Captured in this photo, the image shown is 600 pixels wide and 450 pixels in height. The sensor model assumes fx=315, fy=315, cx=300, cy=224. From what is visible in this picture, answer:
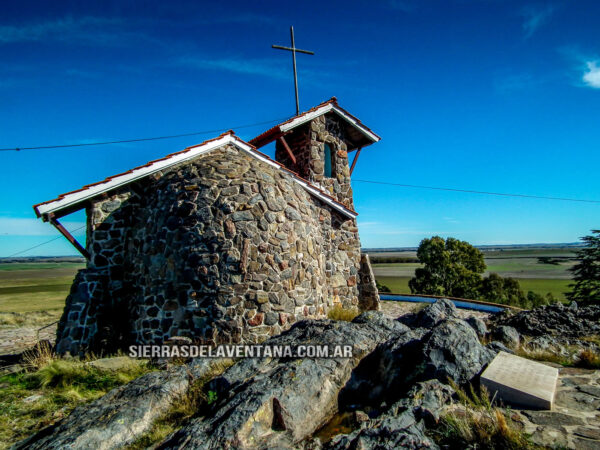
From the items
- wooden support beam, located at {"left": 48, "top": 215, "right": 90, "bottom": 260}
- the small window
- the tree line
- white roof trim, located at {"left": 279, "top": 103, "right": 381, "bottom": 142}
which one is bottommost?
the tree line

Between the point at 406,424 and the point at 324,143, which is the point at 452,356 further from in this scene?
the point at 324,143

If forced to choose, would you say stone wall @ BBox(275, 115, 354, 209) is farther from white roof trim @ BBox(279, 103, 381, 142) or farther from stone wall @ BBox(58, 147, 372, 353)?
stone wall @ BBox(58, 147, 372, 353)

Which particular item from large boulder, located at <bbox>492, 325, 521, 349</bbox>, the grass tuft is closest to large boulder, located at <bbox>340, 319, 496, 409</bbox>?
large boulder, located at <bbox>492, 325, 521, 349</bbox>

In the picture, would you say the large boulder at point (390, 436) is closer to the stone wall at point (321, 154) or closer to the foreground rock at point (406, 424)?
the foreground rock at point (406, 424)

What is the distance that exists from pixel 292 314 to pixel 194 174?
465 cm

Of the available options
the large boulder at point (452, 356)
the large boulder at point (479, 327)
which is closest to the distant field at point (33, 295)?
the large boulder at point (452, 356)

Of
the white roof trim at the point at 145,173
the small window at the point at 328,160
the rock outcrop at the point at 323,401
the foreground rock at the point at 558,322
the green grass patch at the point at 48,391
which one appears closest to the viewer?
the rock outcrop at the point at 323,401

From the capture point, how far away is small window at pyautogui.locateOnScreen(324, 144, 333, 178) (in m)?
14.9

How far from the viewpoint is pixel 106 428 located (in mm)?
4344

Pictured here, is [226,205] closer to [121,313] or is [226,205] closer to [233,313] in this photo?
[233,313]

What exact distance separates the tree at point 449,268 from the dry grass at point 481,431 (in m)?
30.5

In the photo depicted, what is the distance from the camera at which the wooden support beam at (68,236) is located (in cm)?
863

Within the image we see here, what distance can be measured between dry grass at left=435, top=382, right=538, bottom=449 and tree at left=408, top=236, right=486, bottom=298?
100 ft

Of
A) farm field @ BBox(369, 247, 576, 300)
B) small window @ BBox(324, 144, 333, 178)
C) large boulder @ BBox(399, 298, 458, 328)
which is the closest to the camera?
large boulder @ BBox(399, 298, 458, 328)
